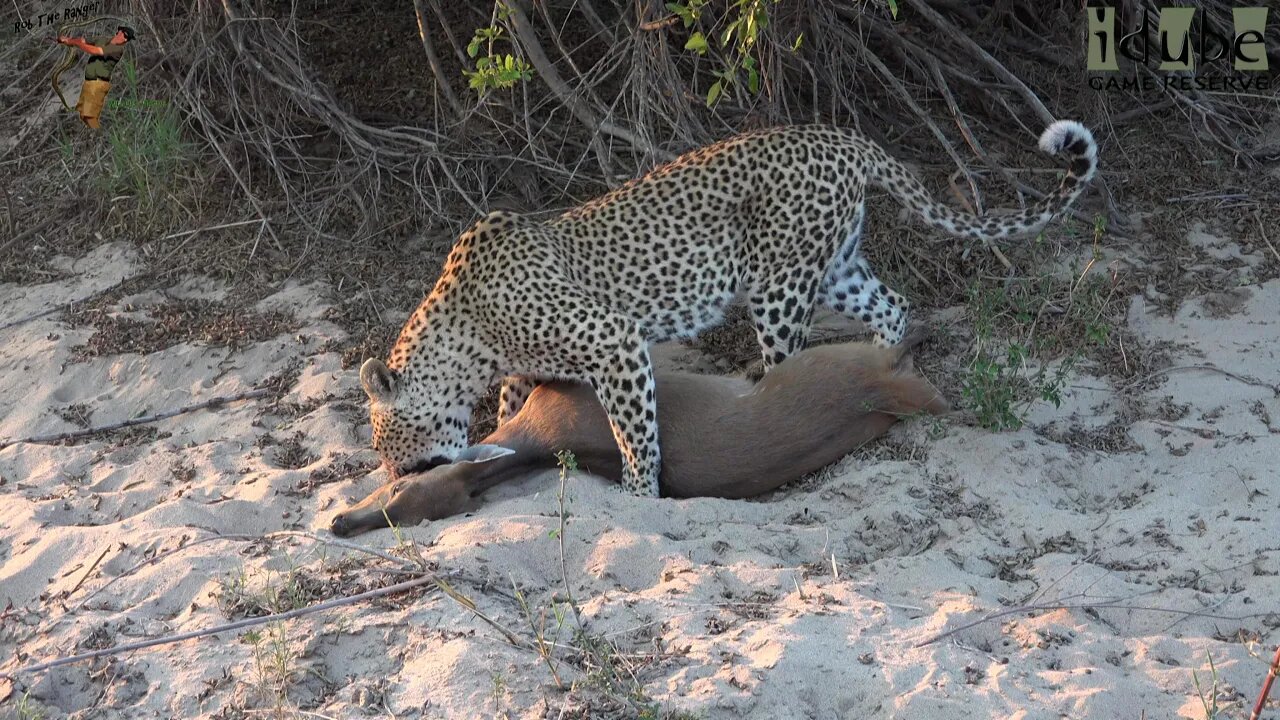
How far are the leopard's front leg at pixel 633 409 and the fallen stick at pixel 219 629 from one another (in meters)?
1.54

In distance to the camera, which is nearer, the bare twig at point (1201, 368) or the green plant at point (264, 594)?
the green plant at point (264, 594)

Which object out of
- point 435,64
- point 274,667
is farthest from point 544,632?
point 435,64

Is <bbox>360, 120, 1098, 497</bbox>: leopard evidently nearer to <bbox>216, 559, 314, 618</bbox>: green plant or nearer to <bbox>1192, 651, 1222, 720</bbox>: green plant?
<bbox>216, 559, 314, 618</bbox>: green plant

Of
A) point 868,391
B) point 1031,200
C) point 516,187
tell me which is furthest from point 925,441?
point 516,187

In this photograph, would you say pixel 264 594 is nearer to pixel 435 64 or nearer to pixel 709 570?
pixel 709 570

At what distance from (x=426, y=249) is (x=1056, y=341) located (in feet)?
12.3

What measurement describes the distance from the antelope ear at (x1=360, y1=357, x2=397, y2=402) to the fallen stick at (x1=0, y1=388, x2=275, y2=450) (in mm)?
1146

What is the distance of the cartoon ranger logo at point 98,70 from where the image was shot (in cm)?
896

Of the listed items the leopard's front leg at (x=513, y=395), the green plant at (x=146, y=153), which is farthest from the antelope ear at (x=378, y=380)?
the green plant at (x=146, y=153)

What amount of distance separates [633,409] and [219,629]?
2271 mm

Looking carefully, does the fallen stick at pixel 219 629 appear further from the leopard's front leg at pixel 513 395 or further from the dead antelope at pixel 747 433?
the leopard's front leg at pixel 513 395

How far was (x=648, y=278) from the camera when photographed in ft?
23.0

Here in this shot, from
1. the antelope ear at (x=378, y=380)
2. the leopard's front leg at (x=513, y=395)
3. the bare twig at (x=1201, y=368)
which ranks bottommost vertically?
the bare twig at (x=1201, y=368)

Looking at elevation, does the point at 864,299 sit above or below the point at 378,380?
below
